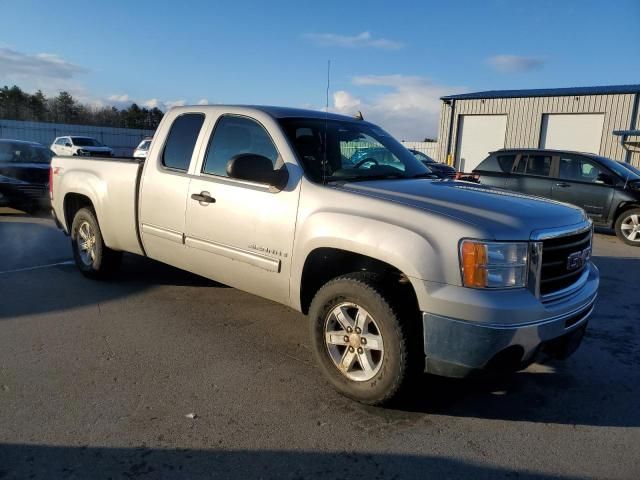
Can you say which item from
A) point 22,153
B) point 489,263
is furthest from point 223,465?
point 22,153

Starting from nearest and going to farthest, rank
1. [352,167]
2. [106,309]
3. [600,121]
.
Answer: [352,167]
[106,309]
[600,121]

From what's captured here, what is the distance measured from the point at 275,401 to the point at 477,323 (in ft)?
4.57

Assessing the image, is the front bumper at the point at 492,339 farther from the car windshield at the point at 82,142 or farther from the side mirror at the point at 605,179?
the car windshield at the point at 82,142

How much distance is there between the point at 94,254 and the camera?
572 centimetres

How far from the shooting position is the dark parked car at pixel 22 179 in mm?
10078

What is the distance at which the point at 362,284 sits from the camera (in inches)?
124

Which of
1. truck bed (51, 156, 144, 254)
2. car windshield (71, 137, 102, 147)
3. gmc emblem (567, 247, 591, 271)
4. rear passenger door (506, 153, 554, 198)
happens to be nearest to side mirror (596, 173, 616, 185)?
rear passenger door (506, 153, 554, 198)

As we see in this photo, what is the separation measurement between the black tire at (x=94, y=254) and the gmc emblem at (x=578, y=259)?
457 cm

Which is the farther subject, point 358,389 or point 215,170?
point 215,170

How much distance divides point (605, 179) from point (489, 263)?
8.70m

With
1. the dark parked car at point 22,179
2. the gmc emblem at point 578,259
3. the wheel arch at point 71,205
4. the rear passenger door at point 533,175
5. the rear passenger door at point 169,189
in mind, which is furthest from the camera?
the rear passenger door at point 533,175

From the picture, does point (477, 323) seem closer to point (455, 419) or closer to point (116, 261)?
point (455, 419)

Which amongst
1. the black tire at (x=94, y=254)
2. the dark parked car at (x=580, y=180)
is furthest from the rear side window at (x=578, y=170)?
the black tire at (x=94, y=254)

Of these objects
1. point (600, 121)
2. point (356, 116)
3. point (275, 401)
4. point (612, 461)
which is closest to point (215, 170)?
point (356, 116)
